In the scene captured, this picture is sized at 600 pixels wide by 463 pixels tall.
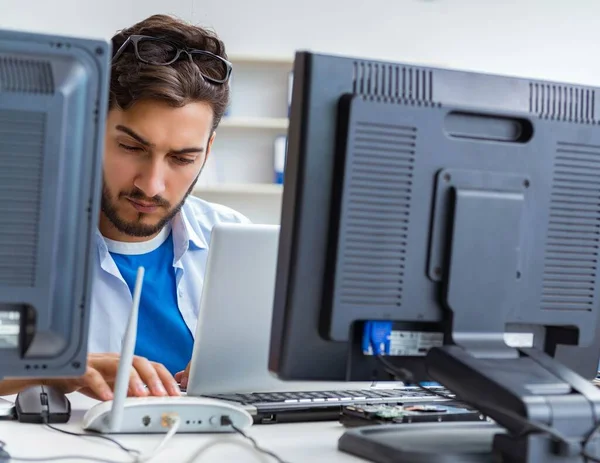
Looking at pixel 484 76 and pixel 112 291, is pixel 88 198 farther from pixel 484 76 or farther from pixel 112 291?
pixel 112 291

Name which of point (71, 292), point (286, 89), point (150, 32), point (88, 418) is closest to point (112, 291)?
point (150, 32)

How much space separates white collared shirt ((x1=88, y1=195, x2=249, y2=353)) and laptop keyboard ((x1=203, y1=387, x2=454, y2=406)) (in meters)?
0.59

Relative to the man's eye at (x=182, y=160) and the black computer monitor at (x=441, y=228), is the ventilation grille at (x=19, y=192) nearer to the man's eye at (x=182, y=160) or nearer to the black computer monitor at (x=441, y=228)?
the black computer monitor at (x=441, y=228)

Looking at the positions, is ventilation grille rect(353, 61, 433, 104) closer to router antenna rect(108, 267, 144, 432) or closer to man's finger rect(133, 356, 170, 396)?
router antenna rect(108, 267, 144, 432)

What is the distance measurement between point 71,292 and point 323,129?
1.18ft

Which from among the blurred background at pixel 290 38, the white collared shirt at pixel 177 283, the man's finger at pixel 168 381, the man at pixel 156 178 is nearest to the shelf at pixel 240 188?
the blurred background at pixel 290 38

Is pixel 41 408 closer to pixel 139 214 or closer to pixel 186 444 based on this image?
pixel 186 444

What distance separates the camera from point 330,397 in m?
1.53

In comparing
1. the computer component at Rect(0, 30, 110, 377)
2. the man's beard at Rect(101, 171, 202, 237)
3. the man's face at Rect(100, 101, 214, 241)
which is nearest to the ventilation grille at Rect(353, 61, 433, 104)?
the computer component at Rect(0, 30, 110, 377)

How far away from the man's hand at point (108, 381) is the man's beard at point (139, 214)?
56 cm

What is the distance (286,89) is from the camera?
4.96 metres

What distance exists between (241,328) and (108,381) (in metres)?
Answer: 0.25

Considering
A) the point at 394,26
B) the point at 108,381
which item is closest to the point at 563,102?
the point at 108,381

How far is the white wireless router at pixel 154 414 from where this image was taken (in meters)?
Answer: 1.27
